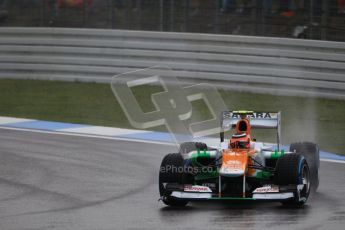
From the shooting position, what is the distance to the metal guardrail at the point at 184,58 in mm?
22094

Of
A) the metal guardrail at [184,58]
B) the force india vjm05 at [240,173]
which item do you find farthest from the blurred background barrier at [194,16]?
the force india vjm05 at [240,173]

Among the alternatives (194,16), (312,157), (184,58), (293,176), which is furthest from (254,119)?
(194,16)

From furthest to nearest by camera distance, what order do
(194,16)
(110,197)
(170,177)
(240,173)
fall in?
1. (194,16)
2. (110,197)
3. (170,177)
4. (240,173)

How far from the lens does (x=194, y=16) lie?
947 inches

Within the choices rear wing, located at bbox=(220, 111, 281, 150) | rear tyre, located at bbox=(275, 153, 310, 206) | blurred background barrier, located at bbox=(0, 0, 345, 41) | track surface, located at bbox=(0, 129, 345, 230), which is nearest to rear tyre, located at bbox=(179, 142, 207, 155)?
rear wing, located at bbox=(220, 111, 281, 150)

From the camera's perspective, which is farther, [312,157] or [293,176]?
[312,157]

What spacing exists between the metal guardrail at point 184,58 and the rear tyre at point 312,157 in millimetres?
8051

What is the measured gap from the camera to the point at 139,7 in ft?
81.4

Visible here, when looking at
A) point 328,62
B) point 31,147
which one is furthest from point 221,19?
point 31,147

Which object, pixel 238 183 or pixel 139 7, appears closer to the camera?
pixel 238 183

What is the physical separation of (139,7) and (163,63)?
1.68 metres

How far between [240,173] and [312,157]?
1814 millimetres

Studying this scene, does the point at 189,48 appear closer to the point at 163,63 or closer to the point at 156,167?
the point at 163,63

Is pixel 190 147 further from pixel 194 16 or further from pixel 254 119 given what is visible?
pixel 194 16
